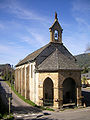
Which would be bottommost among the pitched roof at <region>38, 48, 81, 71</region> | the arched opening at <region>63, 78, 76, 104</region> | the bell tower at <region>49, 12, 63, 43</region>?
the arched opening at <region>63, 78, 76, 104</region>

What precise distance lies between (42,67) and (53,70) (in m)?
2.47

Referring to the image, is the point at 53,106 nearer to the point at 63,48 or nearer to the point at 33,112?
the point at 33,112

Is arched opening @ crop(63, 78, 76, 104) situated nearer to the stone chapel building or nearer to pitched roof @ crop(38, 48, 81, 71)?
the stone chapel building

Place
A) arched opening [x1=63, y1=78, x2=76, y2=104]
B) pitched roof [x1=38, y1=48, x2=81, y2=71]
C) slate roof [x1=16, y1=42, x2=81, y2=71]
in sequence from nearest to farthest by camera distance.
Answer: pitched roof [x1=38, y1=48, x2=81, y2=71]
slate roof [x1=16, y1=42, x2=81, y2=71]
arched opening [x1=63, y1=78, x2=76, y2=104]

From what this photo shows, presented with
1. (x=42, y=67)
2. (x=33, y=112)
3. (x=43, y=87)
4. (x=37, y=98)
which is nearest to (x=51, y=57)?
(x=42, y=67)

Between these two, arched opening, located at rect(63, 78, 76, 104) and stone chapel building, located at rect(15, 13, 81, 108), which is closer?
stone chapel building, located at rect(15, 13, 81, 108)

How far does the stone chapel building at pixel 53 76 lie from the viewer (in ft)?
84.3

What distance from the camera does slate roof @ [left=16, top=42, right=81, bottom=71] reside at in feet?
87.6

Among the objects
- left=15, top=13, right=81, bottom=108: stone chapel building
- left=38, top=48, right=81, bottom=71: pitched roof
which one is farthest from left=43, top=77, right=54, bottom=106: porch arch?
left=38, top=48, right=81, bottom=71: pitched roof

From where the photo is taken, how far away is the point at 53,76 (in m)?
26.1

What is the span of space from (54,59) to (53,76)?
3.64 metres

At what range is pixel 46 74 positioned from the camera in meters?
26.7

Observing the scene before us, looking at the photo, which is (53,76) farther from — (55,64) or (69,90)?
(69,90)

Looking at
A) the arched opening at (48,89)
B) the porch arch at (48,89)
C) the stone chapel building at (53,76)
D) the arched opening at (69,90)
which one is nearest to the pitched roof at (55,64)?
the stone chapel building at (53,76)
